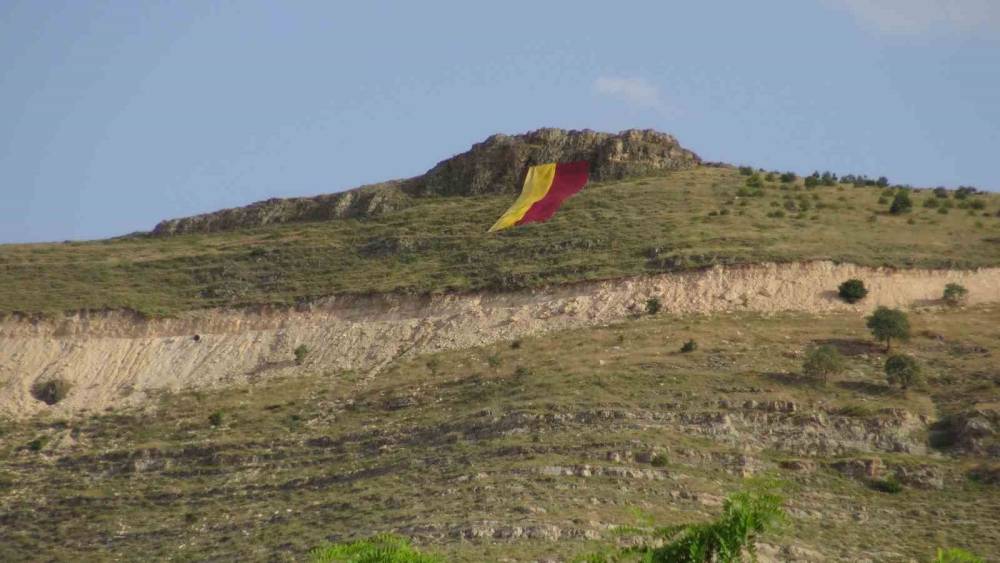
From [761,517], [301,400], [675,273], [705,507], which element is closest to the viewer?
[761,517]

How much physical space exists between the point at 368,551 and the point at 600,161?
5648 cm

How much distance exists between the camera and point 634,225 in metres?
64.5

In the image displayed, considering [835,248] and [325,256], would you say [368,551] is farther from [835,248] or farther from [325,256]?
[325,256]

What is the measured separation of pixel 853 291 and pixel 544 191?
19.9 m

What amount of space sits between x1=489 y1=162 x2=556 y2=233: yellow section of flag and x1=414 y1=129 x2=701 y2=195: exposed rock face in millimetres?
651

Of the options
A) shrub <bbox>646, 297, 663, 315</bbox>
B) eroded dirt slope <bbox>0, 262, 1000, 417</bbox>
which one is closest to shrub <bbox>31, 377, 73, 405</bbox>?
eroded dirt slope <bbox>0, 262, 1000, 417</bbox>

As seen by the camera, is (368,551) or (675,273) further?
(675,273)

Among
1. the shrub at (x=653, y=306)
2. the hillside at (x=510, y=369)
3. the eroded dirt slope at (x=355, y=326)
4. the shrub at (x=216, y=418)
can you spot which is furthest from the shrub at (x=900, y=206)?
the shrub at (x=216, y=418)

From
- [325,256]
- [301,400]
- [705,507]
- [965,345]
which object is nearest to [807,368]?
[965,345]

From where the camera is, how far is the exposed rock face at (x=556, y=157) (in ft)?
245

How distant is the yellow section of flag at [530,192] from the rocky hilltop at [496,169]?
67cm

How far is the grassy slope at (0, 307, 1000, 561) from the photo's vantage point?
38875 mm

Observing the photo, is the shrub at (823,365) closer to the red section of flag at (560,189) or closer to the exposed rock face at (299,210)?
the red section of flag at (560,189)

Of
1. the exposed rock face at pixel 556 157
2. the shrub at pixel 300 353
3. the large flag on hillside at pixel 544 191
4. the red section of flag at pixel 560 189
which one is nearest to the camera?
the shrub at pixel 300 353
